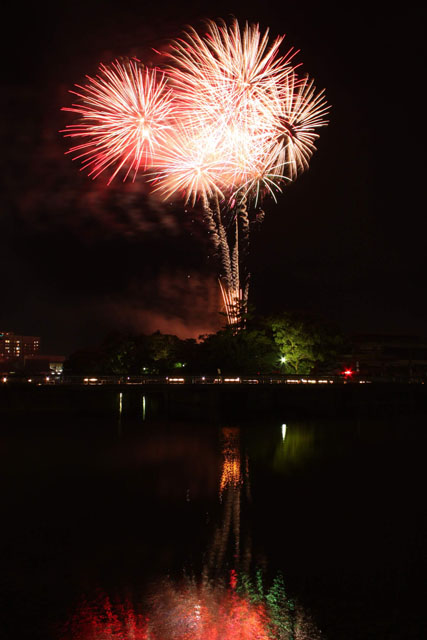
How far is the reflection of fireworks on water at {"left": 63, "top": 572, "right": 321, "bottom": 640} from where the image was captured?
7633 millimetres

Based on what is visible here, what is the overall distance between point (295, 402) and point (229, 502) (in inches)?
1166

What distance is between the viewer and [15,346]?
179 m

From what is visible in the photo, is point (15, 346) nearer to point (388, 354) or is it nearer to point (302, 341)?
point (388, 354)

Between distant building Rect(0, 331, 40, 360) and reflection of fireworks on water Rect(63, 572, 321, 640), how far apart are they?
171m

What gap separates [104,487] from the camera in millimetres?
16953

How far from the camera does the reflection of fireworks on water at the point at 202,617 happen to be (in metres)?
7.63

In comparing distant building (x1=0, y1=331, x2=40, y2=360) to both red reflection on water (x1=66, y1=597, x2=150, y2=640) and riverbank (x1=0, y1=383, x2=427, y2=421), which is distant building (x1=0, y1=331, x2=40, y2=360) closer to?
riverbank (x1=0, y1=383, x2=427, y2=421)

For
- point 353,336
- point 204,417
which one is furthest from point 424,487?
point 353,336

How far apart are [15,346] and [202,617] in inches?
7115

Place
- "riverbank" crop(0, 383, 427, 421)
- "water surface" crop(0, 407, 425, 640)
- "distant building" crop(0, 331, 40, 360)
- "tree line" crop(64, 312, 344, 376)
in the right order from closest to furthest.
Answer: "water surface" crop(0, 407, 425, 640) → "riverbank" crop(0, 383, 427, 421) → "tree line" crop(64, 312, 344, 376) → "distant building" crop(0, 331, 40, 360)

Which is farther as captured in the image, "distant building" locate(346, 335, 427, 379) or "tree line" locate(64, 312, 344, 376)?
"distant building" locate(346, 335, 427, 379)

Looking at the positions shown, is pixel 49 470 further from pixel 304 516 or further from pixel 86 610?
pixel 86 610

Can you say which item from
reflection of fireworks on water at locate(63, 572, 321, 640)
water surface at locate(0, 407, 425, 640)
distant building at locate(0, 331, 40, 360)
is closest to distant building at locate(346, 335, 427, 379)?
water surface at locate(0, 407, 425, 640)

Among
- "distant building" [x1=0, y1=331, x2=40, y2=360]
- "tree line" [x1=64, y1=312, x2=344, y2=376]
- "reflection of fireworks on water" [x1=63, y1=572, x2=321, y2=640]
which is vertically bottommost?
"reflection of fireworks on water" [x1=63, y1=572, x2=321, y2=640]
